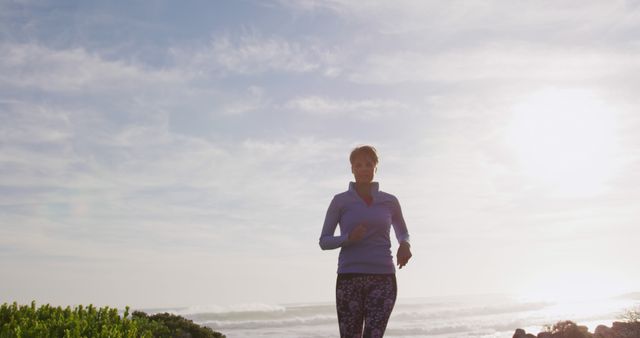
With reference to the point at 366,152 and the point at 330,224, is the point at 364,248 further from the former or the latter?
the point at 366,152

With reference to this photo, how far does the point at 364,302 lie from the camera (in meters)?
5.52

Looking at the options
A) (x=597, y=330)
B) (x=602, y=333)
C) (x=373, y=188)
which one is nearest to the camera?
(x=373, y=188)

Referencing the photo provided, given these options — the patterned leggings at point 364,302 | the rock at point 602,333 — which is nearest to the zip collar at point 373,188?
the patterned leggings at point 364,302

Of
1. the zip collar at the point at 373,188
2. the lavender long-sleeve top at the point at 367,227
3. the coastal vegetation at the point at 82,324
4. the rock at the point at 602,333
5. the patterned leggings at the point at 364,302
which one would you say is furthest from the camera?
the rock at the point at 602,333

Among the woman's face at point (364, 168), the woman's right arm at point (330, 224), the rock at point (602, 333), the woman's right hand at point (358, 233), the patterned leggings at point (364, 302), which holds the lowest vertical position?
the patterned leggings at point (364, 302)

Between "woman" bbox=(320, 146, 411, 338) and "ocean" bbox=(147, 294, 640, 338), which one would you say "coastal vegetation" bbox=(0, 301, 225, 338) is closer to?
"woman" bbox=(320, 146, 411, 338)

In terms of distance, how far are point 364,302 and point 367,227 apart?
2.13 feet

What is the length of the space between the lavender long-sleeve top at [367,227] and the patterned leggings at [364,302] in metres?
0.09

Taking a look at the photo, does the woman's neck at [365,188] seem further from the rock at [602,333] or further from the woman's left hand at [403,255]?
the rock at [602,333]

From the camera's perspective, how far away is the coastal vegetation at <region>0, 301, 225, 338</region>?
9.34 meters

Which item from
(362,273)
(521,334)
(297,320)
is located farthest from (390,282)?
(297,320)

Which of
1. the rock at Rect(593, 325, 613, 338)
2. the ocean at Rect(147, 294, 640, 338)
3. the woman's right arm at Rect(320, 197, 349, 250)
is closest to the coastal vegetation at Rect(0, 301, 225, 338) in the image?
the woman's right arm at Rect(320, 197, 349, 250)

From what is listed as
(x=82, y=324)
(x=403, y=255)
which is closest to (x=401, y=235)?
(x=403, y=255)

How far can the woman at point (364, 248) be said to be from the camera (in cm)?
545
